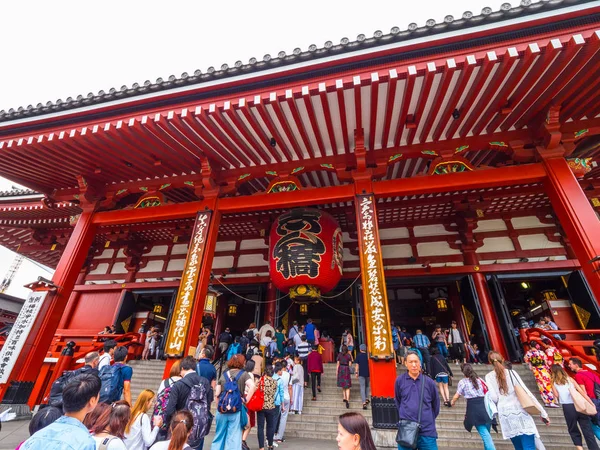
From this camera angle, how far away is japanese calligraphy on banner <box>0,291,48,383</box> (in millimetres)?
6820

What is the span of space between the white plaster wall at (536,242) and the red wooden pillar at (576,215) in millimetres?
4360

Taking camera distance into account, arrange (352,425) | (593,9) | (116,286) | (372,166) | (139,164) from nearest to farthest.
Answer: (352,425) < (593,9) < (372,166) < (139,164) < (116,286)

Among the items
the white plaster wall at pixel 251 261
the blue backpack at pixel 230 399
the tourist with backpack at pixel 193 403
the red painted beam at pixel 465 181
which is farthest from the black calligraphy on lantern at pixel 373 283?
the white plaster wall at pixel 251 261

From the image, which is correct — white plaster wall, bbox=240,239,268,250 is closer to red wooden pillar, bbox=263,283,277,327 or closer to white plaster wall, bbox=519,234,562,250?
→ red wooden pillar, bbox=263,283,277,327

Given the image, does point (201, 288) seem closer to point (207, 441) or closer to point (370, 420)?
point (207, 441)

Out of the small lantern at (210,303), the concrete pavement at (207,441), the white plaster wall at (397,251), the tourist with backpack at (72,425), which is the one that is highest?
the white plaster wall at (397,251)

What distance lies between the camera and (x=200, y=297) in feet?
22.8

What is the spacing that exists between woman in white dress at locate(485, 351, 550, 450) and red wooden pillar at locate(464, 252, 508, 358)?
232 inches

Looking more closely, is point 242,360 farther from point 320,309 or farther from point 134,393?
point 320,309

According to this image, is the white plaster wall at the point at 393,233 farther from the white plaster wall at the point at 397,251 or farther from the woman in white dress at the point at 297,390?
the woman in white dress at the point at 297,390

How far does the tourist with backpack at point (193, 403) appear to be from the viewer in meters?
3.48

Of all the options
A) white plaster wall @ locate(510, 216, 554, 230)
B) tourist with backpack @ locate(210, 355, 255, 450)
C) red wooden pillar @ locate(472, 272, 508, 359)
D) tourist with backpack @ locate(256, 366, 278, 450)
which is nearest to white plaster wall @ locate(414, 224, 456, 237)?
red wooden pillar @ locate(472, 272, 508, 359)

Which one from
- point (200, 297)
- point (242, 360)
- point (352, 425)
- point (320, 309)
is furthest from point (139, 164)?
point (320, 309)

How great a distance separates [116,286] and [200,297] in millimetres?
7564
